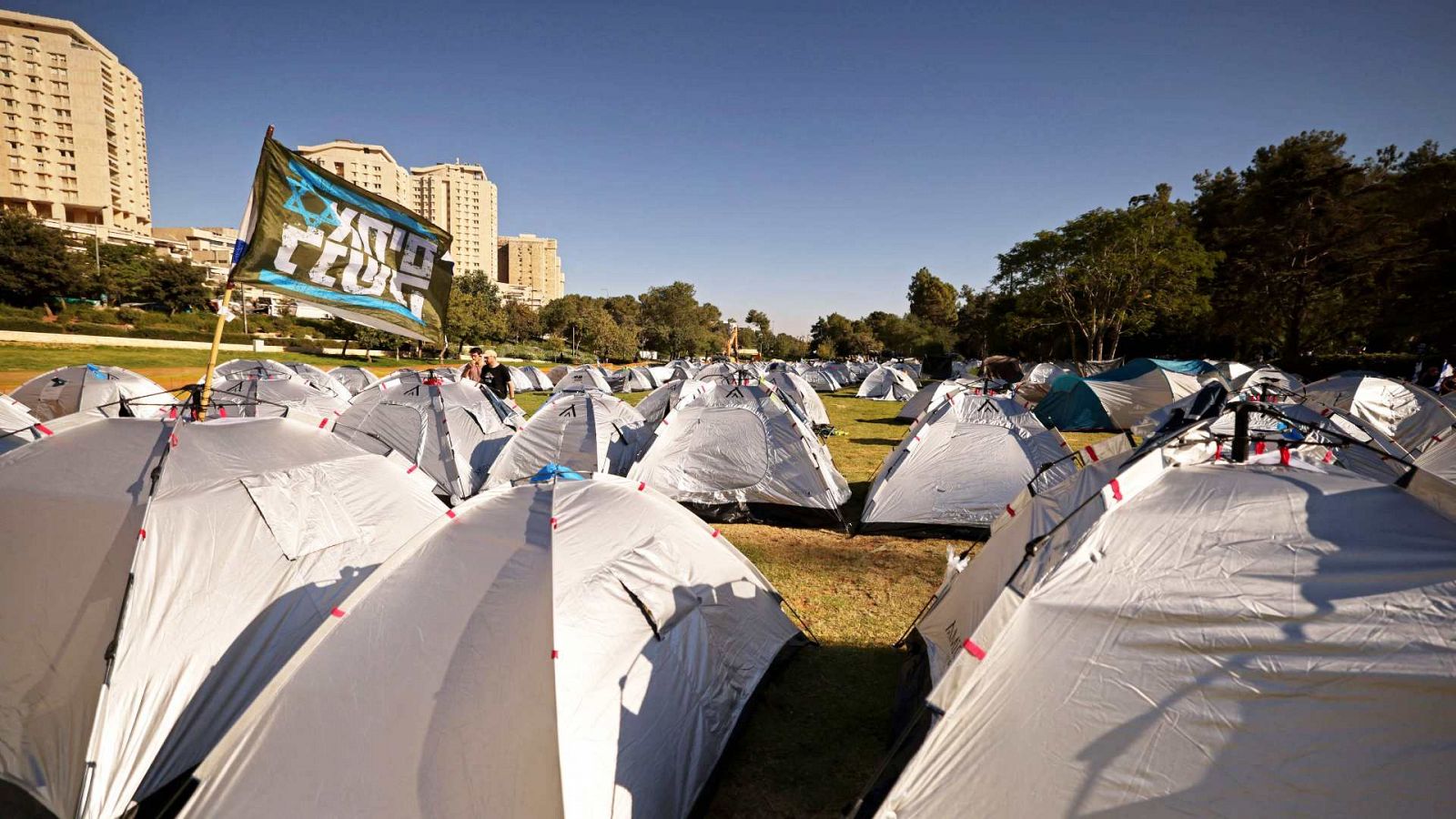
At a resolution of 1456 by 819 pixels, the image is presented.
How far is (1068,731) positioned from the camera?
8.44 ft

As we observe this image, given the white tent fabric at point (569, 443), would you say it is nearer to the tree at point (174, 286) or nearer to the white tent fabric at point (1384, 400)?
the white tent fabric at point (1384, 400)

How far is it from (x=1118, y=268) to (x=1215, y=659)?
32.8 metres

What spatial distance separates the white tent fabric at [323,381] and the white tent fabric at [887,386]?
21.2 meters

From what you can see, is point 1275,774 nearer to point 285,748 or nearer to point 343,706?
point 343,706

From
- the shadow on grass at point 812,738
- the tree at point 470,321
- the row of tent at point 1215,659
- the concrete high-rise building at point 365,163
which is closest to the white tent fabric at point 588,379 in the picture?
the shadow on grass at point 812,738

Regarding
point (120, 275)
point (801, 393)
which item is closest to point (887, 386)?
point (801, 393)

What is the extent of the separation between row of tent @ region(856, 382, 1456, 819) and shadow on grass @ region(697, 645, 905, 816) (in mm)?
707

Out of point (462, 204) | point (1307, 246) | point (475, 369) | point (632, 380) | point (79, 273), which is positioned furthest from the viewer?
point (462, 204)

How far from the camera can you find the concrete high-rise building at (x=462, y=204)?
452 feet

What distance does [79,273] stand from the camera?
47.2 meters

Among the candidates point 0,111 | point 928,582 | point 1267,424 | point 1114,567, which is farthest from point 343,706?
point 0,111

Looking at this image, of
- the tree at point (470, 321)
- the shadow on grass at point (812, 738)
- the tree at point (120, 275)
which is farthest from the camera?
the tree at point (120, 275)

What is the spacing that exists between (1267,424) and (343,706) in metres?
8.91

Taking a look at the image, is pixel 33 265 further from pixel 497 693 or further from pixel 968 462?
pixel 968 462
